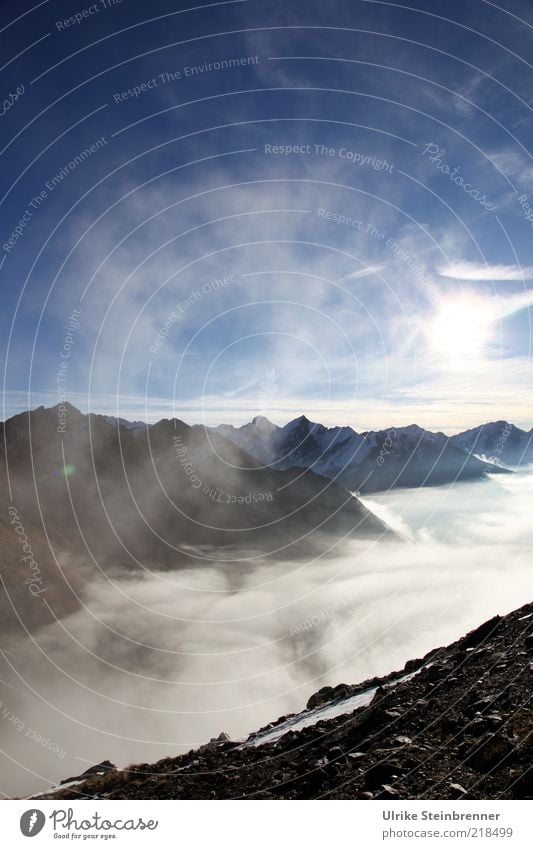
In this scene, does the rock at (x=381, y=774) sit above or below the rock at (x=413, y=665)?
below

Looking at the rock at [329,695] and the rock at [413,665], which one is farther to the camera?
the rock at [329,695]

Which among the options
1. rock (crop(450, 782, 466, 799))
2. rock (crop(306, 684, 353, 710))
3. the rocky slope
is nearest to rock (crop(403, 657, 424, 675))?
the rocky slope

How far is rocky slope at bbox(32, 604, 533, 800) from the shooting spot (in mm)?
11055

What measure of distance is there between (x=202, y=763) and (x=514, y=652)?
567 inches

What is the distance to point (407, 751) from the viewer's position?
41.4 ft

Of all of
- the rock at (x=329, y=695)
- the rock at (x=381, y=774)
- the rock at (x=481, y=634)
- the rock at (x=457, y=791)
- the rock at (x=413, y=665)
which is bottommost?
the rock at (x=457, y=791)

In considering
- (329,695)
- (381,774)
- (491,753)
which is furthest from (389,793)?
(329,695)

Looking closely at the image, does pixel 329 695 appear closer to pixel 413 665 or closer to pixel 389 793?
pixel 413 665

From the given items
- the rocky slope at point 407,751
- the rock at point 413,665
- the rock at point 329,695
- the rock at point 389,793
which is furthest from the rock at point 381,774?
the rock at point 329,695

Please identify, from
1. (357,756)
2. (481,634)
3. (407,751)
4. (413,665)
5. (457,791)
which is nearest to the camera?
(457,791)

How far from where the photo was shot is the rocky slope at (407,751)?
11.1 m

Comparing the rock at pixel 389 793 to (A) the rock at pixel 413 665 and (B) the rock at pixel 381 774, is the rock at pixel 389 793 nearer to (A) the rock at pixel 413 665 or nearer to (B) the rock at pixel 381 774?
(B) the rock at pixel 381 774

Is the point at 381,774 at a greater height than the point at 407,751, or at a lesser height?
lesser
